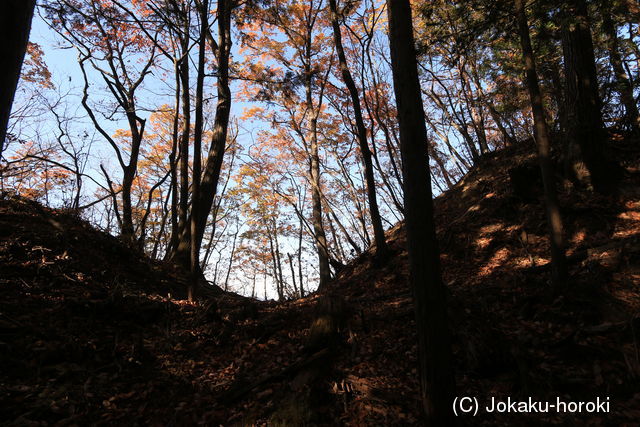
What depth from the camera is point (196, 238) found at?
6988 millimetres

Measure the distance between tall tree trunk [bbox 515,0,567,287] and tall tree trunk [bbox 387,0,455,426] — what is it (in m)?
3.00

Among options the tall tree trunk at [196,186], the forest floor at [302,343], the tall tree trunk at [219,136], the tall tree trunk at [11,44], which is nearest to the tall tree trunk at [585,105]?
the forest floor at [302,343]

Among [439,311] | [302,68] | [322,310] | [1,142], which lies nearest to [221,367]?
[322,310]

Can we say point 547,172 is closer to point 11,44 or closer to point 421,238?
point 421,238

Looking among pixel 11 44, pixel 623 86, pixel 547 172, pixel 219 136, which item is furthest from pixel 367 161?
pixel 11 44

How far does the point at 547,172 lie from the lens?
501 cm

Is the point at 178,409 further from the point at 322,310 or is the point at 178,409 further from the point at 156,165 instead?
the point at 156,165

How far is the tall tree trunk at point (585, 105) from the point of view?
6898 mm

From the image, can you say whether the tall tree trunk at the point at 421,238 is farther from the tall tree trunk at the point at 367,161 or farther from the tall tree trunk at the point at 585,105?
the tall tree trunk at the point at 585,105

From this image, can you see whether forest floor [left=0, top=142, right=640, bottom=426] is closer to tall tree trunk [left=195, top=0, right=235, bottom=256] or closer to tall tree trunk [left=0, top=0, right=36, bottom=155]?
tall tree trunk [left=0, top=0, right=36, bottom=155]

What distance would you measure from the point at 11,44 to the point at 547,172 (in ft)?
20.4

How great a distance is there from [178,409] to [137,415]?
411 millimetres

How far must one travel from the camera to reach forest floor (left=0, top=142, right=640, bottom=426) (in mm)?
3412

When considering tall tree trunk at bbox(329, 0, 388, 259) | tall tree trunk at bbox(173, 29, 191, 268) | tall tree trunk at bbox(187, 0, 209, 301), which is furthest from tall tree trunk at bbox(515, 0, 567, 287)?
tall tree trunk at bbox(173, 29, 191, 268)
